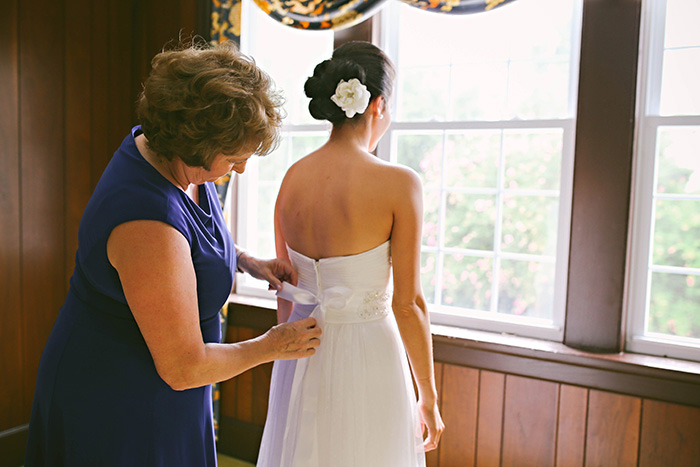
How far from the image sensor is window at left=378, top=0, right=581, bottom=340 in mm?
2293

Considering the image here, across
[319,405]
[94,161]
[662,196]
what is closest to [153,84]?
[319,405]

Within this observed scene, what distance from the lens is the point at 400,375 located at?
1.65 metres

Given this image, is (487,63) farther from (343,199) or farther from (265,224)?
(265,224)

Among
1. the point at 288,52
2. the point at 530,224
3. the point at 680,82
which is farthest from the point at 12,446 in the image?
the point at 680,82

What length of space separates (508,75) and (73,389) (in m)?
2.08

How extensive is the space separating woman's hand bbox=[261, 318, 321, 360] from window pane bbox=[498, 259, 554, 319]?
54.5 inches

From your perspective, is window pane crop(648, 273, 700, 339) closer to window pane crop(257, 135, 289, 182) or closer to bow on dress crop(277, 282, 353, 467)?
bow on dress crop(277, 282, 353, 467)

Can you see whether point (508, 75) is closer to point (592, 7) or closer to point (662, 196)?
point (592, 7)

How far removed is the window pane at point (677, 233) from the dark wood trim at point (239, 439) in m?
2.11

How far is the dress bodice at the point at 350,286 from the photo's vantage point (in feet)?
5.31

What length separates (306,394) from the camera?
162cm

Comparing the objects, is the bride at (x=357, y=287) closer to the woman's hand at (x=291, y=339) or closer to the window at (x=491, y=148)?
the woman's hand at (x=291, y=339)

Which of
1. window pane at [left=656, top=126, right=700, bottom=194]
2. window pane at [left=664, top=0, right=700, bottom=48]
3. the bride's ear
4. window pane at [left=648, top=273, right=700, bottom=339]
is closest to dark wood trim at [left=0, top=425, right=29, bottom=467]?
the bride's ear

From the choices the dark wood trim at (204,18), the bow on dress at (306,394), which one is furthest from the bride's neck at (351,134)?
the dark wood trim at (204,18)
